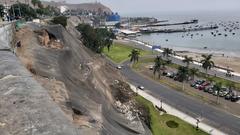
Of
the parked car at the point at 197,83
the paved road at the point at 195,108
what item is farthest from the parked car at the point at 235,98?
the parked car at the point at 197,83

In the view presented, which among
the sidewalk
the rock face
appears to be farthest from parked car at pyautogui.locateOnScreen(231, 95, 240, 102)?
the rock face

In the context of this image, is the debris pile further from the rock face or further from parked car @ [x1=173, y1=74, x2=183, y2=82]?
parked car @ [x1=173, y1=74, x2=183, y2=82]

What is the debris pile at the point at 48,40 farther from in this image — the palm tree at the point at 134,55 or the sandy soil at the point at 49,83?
the palm tree at the point at 134,55

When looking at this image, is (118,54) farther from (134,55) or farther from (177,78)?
(177,78)

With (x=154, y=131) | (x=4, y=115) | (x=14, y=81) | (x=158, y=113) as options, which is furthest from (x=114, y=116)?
(x=4, y=115)

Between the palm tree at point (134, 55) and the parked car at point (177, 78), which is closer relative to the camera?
the parked car at point (177, 78)
